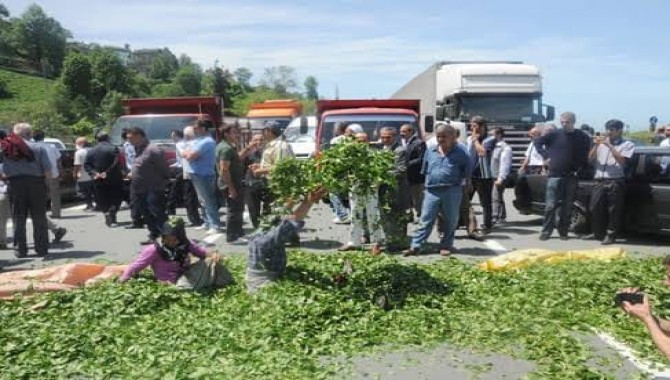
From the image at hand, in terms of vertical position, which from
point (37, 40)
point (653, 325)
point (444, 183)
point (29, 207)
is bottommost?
point (653, 325)

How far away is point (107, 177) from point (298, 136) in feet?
28.5

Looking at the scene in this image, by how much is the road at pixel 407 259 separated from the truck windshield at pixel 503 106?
603cm

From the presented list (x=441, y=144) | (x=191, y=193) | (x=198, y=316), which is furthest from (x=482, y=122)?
(x=198, y=316)

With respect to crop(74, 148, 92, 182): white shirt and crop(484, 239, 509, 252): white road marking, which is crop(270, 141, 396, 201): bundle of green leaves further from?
crop(74, 148, 92, 182): white shirt

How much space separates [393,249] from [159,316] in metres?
4.27

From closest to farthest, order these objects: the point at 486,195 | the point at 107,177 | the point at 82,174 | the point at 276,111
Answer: the point at 486,195 → the point at 107,177 → the point at 82,174 → the point at 276,111

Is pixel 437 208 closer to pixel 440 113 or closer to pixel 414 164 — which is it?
pixel 414 164

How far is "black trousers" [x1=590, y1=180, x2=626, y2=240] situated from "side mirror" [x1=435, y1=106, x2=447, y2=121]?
11196 millimetres

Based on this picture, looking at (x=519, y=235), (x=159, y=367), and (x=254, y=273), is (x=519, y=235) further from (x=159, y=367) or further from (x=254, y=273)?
(x=159, y=367)

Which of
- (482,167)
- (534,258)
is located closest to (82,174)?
(482,167)

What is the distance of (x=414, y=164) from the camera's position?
10.6m

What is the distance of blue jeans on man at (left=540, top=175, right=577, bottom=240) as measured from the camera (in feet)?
35.8

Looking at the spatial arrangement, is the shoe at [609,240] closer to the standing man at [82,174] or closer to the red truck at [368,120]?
the red truck at [368,120]

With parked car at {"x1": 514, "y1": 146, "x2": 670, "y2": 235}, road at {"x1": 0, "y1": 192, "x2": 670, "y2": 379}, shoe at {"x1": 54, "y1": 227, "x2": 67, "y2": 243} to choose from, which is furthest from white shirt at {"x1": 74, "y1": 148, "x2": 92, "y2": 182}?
parked car at {"x1": 514, "y1": 146, "x2": 670, "y2": 235}
